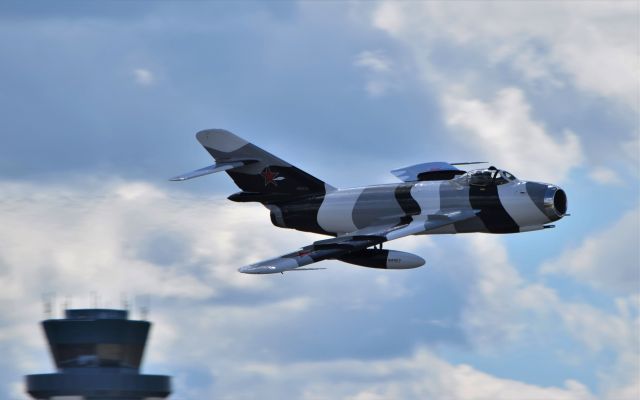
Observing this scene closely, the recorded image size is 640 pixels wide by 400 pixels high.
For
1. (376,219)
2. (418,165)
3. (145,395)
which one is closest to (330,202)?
(376,219)

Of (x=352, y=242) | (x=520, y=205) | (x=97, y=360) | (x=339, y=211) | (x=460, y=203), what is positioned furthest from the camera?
(x=97, y=360)

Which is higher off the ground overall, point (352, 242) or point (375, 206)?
point (375, 206)

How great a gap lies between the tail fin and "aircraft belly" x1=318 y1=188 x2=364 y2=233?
106 centimetres

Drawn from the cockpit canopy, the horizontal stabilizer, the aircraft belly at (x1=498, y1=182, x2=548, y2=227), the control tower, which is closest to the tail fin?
the horizontal stabilizer

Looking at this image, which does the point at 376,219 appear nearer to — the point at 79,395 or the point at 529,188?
the point at 529,188

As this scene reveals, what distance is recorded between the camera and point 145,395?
2341 inches

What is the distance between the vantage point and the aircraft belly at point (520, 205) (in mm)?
42125

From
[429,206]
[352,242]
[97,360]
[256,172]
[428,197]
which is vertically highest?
[256,172]

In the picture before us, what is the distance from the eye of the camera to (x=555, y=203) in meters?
42.0

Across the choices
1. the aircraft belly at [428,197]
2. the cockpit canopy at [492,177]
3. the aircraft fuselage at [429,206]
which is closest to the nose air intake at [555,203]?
the aircraft fuselage at [429,206]

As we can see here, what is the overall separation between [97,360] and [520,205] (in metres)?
29.5

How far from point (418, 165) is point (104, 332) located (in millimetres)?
22750

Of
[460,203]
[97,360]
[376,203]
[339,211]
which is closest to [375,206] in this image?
[376,203]

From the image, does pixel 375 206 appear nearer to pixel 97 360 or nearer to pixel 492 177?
pixel 492 177
